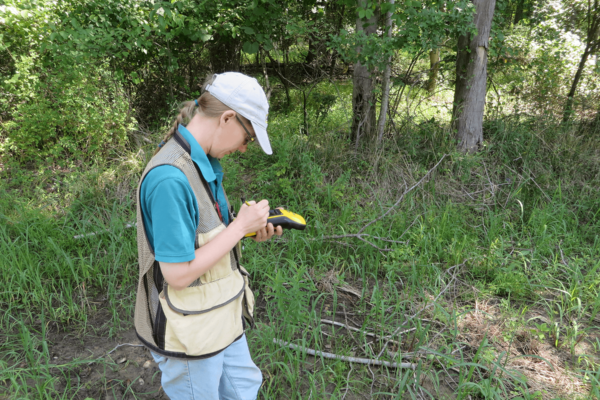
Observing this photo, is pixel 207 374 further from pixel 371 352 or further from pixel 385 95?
pixel 385 95

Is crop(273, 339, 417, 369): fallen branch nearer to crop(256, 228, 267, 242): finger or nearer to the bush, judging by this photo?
crop(256, 228, 267, 242): finger

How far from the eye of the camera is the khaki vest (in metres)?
1.23

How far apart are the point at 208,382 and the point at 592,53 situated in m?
6.02

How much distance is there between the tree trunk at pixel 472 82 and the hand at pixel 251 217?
372cm

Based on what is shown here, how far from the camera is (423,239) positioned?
10.4 feet

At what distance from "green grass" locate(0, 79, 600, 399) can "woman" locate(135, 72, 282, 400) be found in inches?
34.2

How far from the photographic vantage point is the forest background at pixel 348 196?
226 centimetres

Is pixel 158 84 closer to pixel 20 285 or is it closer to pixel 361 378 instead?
pixel 20 285

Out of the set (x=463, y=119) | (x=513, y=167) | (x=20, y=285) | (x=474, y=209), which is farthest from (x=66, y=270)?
(x=513, y=167)

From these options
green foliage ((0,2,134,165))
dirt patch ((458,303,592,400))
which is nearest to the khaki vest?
dirt patch ((458,303,592,400))

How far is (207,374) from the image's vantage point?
4.37ft

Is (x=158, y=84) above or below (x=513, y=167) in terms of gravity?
above

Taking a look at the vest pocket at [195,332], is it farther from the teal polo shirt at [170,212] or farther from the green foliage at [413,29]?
the green foliage at [413,29]

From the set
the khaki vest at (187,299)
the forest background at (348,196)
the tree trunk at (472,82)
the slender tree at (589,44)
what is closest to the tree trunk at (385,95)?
the forest background at (348,196)
